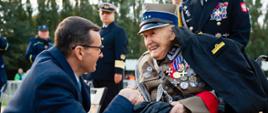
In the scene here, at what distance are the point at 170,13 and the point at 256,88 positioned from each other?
749 millimetres

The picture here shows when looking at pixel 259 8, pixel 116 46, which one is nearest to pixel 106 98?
pixel 116 46

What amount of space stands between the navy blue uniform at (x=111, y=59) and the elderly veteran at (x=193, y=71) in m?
3.57

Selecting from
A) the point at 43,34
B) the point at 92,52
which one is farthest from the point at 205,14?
the point at 43,34

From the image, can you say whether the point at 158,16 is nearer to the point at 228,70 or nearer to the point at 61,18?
the point at 228,70

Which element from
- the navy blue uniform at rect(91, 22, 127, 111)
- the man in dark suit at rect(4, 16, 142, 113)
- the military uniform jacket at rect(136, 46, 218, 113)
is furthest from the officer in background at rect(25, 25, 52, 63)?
the man in dark suit at rect(4, 16, 142, 113)

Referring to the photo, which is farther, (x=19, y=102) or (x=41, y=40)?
(x=41, y=40)

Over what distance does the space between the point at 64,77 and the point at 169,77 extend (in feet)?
3.60

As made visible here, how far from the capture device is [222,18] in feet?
15.5

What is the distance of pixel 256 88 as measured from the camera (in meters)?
3.80

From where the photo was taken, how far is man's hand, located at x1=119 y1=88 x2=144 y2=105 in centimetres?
345

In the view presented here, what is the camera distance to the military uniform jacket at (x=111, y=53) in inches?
299

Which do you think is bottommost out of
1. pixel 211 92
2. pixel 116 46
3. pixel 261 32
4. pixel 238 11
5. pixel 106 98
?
pixel 261 32

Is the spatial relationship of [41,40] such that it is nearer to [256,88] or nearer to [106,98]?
[106,98]

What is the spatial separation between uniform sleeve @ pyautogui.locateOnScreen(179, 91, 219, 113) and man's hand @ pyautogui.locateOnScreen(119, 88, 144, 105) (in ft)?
0.93
